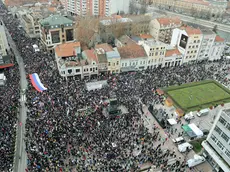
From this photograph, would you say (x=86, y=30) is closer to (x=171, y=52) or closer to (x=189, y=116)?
(x=171, y=52)

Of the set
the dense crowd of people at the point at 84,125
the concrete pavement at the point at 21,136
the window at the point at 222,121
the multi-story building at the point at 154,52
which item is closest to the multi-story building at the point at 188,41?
the multi-story building at the point at 154,52

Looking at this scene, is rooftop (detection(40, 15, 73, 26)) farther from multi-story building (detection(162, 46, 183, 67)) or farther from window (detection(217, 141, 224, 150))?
window (detection(217, 141, 224, 150))

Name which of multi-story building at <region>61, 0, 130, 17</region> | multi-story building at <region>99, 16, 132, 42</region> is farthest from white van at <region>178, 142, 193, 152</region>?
multi-story building at <region>61, 0, 130, 17</region>

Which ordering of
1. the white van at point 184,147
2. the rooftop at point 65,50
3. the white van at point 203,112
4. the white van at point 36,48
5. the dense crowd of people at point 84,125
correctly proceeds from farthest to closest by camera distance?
the white van at point 36,48 < the rooftop at point 65,50 < the white van at point 203,112 < the white van at point 184,147 < the dense crowd of people at point 84,125

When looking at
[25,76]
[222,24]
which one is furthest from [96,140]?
[222,24]

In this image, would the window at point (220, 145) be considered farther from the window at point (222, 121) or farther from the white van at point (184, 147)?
the white van at point (184, 147)

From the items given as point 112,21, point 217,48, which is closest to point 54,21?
point 112,21
